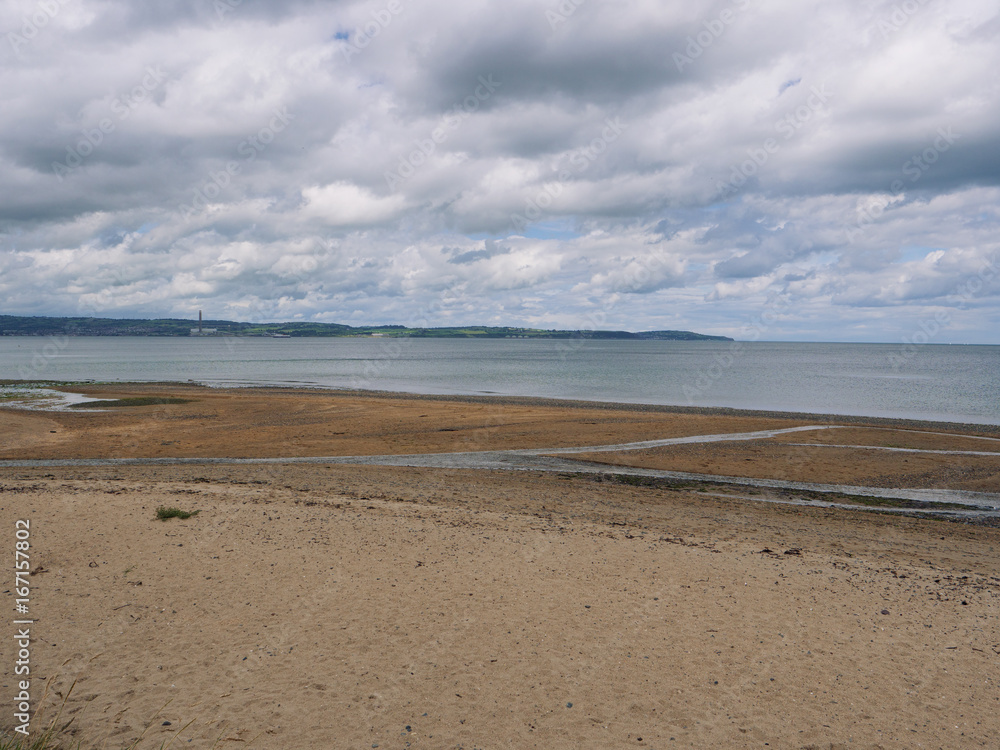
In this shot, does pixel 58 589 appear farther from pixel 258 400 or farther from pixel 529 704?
pixel 258 400

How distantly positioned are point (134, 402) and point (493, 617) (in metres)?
44.0

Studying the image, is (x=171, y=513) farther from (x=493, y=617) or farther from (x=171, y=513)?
(x=493, y=617)

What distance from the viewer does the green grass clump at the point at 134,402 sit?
4128 centimetres

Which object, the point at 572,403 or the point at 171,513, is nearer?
the point at 171,513

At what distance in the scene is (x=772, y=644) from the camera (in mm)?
8266

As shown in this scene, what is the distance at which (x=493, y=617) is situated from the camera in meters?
8.88

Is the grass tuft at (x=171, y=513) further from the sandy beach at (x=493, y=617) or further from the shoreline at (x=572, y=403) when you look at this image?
the shoreline at (x=572, y=403)

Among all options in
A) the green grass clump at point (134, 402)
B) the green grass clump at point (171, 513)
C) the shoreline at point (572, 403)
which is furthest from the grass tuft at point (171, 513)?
the shoreline at point (572, 403)

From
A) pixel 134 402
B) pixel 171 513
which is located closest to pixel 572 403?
pixel 134 402

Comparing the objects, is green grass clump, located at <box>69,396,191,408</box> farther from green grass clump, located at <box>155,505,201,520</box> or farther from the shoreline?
green grass clump, located at <box>155,505,201,520</box>

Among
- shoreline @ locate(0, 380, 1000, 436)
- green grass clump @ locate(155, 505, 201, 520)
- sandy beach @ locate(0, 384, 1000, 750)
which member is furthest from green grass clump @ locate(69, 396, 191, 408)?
green grass clump @ locate(155, 505, 201, 520)

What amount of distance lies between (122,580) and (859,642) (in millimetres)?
11543

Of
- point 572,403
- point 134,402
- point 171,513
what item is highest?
point 171,513

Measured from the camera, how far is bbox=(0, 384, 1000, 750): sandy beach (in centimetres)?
659
